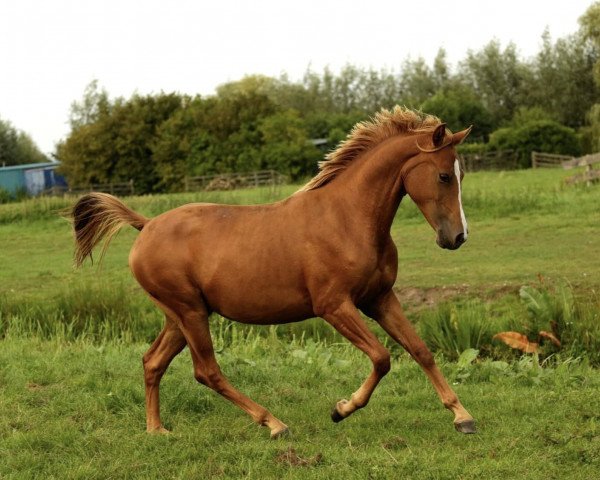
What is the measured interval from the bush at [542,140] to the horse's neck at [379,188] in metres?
43.7

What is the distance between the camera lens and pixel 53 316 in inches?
522

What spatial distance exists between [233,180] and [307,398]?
43249 mm

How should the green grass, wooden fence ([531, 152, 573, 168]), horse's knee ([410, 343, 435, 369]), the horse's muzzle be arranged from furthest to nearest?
wooden fence ([531, 152, 573, 168]) < horse's knee ([410, 343, 435, 369]) < the horse's muzzle < the green grass

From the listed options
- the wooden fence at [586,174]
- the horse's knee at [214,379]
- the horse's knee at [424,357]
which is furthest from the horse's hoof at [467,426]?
the wooden fence at [586,174]

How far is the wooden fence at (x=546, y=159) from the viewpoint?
4588cm

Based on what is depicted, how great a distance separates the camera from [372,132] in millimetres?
6770

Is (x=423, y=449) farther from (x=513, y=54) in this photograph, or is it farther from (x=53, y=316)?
(x=513, y=54)

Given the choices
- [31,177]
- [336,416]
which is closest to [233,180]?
[31,177]

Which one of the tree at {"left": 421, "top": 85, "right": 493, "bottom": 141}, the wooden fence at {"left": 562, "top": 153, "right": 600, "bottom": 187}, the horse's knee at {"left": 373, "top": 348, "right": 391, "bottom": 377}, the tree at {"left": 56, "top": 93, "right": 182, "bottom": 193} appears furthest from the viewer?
the tree at {"left": 421, "top": 85, "right": 493, "bottom": 141}

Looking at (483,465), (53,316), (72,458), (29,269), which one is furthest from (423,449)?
(29,269)

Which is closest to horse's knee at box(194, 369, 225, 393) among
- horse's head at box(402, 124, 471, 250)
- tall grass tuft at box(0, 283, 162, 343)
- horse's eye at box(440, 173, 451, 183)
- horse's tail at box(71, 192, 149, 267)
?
horse's tail at box(71, 192, 149, 267)

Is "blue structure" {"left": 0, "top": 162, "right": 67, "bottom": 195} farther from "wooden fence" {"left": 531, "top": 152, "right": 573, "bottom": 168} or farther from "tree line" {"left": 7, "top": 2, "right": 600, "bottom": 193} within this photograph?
"wooden fence" {"left": 531, "top": 152, "right": 573, "bottom": 168}

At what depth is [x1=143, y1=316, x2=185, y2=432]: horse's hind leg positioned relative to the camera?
6.97m

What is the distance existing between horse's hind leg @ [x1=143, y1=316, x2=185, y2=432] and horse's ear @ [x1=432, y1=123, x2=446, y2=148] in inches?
97.3
